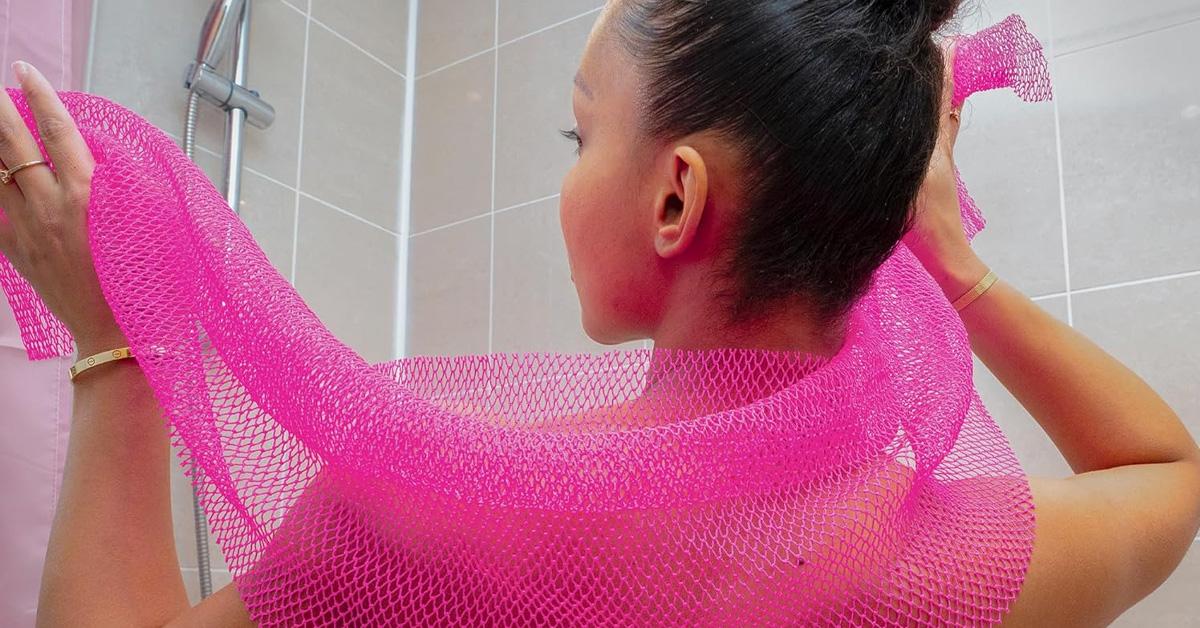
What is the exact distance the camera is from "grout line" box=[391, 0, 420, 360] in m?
1.72

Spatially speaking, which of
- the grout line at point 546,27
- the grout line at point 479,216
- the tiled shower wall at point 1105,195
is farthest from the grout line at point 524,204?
the grout line at point 546,27

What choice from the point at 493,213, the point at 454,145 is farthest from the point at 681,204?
the point at 454,145

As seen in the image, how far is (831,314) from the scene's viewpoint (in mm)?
500

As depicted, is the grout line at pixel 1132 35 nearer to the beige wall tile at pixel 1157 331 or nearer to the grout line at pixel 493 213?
the beige wall tile at pixel 1157 331

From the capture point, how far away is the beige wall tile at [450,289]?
163cm

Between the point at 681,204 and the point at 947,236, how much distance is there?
0.33 m

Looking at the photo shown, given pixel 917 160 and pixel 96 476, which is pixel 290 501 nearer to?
pixel 96 476

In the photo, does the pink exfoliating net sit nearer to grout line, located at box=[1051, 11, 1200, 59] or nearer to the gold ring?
the gold ring

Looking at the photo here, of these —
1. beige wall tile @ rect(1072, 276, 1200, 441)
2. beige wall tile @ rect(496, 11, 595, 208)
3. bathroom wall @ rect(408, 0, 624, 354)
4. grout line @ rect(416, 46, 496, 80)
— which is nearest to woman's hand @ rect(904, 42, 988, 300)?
beige wall tile @ rect(1072, 276, 1200, 441)

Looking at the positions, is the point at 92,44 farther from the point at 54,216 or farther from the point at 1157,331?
the point at 1157,331

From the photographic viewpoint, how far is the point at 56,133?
0.57m

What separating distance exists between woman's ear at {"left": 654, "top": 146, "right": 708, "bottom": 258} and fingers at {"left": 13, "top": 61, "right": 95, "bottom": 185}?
32 cm

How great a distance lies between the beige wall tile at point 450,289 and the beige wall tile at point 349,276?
0.04 meters

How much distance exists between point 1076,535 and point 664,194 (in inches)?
10.6
